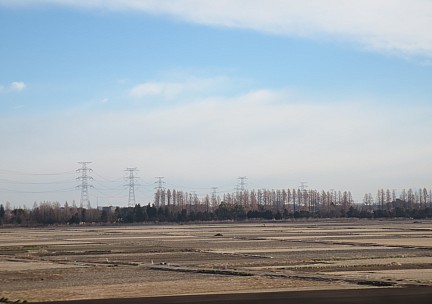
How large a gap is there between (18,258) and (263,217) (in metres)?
129

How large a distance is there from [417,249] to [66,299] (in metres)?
36.6

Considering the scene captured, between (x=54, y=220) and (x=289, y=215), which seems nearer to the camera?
(x=54, y=220)

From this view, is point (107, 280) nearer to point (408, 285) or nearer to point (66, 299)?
point (66, 299)

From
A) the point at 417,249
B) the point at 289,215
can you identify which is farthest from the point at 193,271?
the point at 289,215

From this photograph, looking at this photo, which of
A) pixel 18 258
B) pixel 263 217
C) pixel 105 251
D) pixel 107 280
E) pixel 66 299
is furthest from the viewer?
pixel 263 217

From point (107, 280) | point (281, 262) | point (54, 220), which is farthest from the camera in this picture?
point (54, 220)

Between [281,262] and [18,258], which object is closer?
[281,262]

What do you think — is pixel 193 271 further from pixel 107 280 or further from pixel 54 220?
pixel 54 220

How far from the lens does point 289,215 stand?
607ft

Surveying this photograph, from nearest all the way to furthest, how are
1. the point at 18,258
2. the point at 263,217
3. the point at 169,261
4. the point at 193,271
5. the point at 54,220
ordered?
the point at 193,271, the point at 169,261, the point at 18,258, the point at 54,220, the point at 263,217

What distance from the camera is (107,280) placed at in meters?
35.8

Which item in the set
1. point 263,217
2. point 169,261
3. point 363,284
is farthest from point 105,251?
point 263,217

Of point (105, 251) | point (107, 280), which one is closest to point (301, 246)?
point (105, 251)

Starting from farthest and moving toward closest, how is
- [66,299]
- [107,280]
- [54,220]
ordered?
[54,220] → [107,280] → [66,299]
